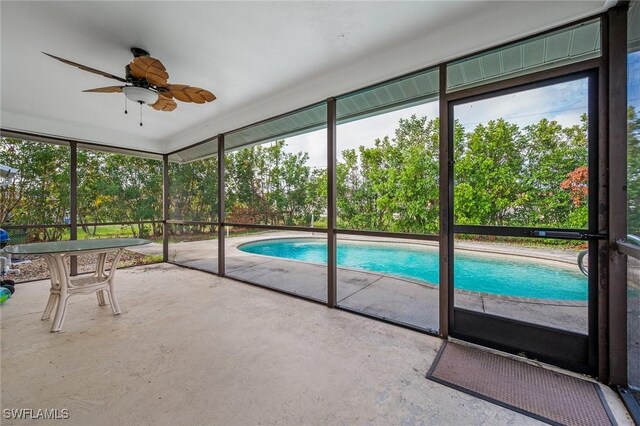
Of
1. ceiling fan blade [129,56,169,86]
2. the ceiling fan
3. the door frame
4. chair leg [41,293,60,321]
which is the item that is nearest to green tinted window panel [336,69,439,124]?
the door frame

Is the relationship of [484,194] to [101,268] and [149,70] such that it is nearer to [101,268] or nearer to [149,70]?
[149,70]

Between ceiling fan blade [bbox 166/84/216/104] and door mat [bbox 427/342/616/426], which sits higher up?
ceiling fan blade [bbox 166/84/216/104]

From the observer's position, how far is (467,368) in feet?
6.31

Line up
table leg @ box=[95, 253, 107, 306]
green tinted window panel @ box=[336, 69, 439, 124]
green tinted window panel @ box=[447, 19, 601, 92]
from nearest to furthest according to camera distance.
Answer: green tinted window panel @ box=[447, 19, 601, 92], green tinted window panel @ box=[336, 69, 439, 124], table leg @ box=[95, 253, 107, 306]

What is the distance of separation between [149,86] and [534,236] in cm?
370

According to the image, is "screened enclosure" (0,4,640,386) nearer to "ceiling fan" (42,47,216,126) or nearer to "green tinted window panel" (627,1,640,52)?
"green tinted window panel" (627,1,640,52)

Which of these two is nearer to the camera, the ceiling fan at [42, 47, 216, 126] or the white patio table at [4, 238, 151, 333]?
the ceiling fan at [42, 47, 216, 126]

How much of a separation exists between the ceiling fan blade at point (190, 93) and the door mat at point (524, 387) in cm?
317

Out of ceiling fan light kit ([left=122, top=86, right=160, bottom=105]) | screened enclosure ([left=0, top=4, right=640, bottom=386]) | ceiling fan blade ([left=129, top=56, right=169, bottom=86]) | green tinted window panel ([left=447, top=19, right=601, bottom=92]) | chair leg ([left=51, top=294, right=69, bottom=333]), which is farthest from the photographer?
chair leg ([left=51, top=294, right=69, bottom=333])

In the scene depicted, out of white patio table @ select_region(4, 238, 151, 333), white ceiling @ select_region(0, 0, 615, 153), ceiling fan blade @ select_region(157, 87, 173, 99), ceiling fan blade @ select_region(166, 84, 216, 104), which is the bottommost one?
white patio table @ select_region(4, 238, 151, 333)

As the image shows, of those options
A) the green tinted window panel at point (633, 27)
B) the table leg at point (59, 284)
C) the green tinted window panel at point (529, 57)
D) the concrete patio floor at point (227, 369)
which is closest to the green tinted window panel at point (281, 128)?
the green tinted window panel at point (529, 57)

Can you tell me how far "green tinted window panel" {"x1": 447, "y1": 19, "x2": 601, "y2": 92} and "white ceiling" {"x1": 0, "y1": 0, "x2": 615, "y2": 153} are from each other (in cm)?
18

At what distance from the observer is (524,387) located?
5.62 feet

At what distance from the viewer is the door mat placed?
1488mm
